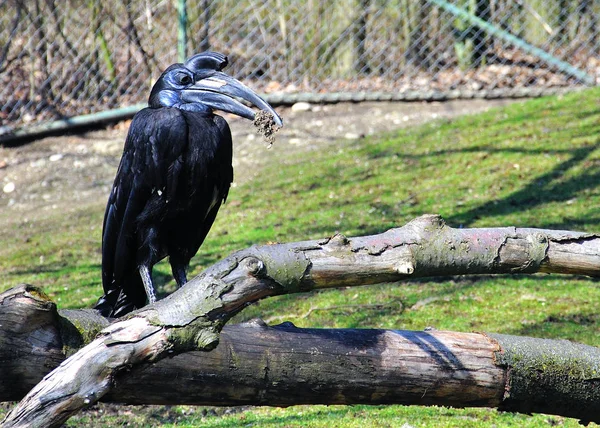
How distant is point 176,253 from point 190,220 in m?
0.35

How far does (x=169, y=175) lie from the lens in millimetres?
4793

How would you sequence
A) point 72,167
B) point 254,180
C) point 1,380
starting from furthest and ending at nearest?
point 72,167, point 254,180, point 1,380

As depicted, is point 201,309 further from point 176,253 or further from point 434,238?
point 176,253

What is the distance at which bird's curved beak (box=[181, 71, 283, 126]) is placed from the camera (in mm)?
4723

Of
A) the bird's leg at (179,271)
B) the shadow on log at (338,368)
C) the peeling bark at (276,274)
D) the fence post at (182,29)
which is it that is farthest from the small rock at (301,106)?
the peeling bark at (276,274)

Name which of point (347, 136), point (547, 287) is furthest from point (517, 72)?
point (547, 287)

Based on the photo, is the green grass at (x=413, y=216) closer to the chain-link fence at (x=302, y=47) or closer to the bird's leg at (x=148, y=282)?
the bird's leg at (x=148, y=282)

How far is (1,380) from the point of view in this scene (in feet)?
10.5

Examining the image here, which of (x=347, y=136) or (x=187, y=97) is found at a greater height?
(x=187, y=97)

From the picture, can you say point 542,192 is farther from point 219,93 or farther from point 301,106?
point 219,93

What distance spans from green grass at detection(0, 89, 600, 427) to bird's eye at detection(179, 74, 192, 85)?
1941 mm

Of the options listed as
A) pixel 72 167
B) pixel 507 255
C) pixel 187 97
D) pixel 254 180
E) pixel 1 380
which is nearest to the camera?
pixel 1 380

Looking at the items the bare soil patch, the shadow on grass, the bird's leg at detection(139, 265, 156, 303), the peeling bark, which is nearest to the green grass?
the shadow on grass

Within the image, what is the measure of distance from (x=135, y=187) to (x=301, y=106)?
6.27m
